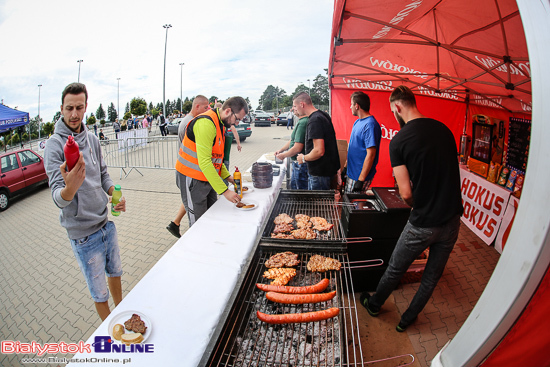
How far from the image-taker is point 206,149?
10.3ft

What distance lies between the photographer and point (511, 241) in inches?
38.0

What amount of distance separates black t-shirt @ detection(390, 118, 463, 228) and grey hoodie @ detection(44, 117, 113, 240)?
271 centimetres

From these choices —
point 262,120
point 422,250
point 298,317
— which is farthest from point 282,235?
point 262,120

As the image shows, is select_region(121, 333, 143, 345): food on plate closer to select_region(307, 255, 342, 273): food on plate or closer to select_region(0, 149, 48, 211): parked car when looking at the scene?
select_region(307, 255, 342, 273): food on plate

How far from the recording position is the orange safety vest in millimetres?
3300

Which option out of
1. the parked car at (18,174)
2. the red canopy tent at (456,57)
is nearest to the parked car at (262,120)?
the parked car at (18,174)

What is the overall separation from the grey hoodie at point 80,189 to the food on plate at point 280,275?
5.24 feet

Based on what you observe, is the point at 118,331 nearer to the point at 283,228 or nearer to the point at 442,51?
the point at 283,228

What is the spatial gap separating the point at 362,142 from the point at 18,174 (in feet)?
31.6

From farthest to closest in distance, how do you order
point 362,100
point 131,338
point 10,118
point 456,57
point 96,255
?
1. point 10,118
2. point 362,100
3. point 456,57
4. point 96,255
5. point 131,338

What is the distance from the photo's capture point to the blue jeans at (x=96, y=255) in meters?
2.48

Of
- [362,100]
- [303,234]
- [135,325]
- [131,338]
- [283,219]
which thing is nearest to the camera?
[131,338]

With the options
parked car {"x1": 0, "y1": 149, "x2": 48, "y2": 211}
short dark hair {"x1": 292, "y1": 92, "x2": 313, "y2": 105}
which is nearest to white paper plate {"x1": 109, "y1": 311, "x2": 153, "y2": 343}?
short dark hair {"x1": 292, "y1": 92, "x2": 313, "y2": 105}

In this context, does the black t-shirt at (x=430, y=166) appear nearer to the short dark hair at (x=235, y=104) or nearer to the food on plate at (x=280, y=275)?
the food on plate at (x=280, y=275)
